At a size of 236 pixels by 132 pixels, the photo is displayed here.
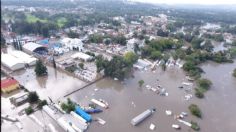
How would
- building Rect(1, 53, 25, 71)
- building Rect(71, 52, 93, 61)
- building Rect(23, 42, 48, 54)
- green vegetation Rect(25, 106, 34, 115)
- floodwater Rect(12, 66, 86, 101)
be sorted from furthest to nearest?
building Rect(23, 42, 48, 54), building Rect(71, 52, 93, 61), building Rect(1, 53, 25, 71), floodwater Rect(12, 66, 86, 101), green vegetation Rect(25, 106, 34, 115)

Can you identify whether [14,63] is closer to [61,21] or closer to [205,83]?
[205,83]

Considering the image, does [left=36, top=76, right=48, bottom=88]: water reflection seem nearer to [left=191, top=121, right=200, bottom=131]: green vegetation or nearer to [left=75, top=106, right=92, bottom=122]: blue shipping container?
[left=75, top=106, right=92, bottom=122]: blue shipping container

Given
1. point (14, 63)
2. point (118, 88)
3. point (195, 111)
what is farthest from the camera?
point (14, 63)

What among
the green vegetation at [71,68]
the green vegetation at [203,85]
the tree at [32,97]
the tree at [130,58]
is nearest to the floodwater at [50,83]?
the green vegetation at [71,68]

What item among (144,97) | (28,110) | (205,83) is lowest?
(144,97)

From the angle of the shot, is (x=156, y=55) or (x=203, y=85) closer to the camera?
(x=203, y=85)

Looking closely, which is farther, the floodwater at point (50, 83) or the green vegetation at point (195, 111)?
the floodwater at point (50, 83)

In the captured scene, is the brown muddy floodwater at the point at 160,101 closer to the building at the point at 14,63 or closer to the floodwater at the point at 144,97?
the floodwater at the point at 144,97

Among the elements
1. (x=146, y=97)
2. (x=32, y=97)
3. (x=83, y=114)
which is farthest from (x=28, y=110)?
(x=146, y=97)

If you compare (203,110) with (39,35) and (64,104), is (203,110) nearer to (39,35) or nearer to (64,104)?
(64,104)

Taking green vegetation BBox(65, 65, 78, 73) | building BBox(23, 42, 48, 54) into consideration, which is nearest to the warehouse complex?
building BBox(23, 42, 48, 54)
